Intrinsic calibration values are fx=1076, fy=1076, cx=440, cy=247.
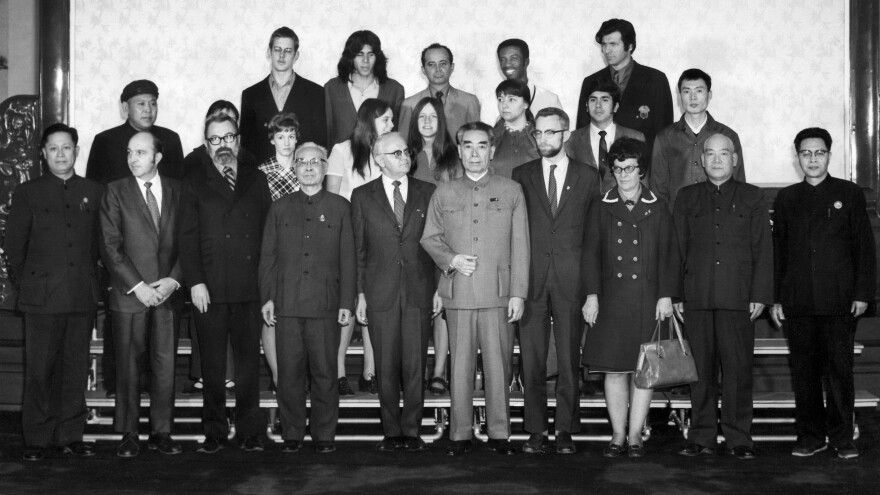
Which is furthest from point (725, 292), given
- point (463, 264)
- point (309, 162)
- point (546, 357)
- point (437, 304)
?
point (309, 162)

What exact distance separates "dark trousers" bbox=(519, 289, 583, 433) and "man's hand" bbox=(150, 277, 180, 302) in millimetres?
1829

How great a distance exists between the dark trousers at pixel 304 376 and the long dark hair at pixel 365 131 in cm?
103

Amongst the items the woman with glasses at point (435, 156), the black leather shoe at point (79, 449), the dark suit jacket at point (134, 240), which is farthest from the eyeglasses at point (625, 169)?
the black leather shoe at point (79, 449)

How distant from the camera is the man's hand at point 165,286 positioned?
5574 millimetres

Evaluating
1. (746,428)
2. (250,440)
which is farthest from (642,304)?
(250,440)

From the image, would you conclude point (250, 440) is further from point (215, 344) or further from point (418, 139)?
point (418, 139)

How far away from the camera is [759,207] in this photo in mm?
5516

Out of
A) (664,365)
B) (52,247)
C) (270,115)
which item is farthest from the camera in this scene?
(270,115)

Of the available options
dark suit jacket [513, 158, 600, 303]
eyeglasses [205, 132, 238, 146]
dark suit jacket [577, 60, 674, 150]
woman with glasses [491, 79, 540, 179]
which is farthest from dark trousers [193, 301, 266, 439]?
dark suit jacket [577, 60, 674, 150]

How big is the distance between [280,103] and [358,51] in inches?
22.7

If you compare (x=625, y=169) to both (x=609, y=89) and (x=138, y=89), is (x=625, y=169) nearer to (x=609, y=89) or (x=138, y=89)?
(x=609, y=89)

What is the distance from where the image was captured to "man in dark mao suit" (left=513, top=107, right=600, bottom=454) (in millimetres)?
5551

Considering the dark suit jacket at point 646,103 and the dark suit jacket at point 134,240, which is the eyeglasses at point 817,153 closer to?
the dark suit jacket at point 646,103

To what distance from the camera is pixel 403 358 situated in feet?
18.5
